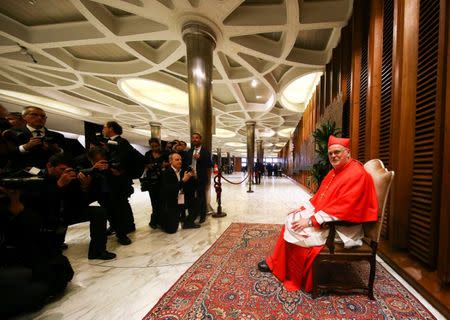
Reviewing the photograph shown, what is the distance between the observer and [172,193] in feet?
10.5

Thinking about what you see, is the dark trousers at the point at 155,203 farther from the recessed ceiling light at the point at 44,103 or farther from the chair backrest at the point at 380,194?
the recessed ceiling light at the point at 44,103

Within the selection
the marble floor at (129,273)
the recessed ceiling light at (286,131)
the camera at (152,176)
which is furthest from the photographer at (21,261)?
the recessed ceiling light at (286,131)

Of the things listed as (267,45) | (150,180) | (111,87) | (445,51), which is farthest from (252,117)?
(445,51)

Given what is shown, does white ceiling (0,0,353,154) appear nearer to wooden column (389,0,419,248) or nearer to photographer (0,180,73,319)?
wooden column (389,0,419,248)

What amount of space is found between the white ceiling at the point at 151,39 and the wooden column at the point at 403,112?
203 centimetres

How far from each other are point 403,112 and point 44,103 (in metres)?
14.3

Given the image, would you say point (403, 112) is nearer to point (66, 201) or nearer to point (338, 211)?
point (338, 211)

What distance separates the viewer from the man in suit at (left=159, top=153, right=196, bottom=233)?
3.18 metres

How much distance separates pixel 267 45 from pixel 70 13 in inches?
196

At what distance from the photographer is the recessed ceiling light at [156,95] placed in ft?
29.1

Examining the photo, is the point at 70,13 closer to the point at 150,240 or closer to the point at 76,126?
the point at 150,240

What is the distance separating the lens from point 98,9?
4.02 metres

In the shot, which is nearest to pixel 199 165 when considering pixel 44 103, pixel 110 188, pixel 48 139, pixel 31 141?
pixel 110 188

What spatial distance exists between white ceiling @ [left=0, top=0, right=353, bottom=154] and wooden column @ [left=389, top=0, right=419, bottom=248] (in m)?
2.03
